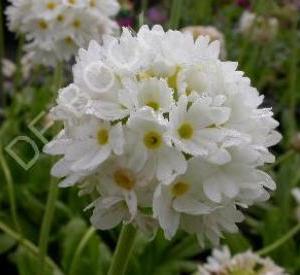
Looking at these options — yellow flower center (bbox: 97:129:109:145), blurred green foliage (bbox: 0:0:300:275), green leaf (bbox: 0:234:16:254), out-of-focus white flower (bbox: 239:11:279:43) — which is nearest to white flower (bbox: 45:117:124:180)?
yellow flower center (bbox: 97:129:109:145)

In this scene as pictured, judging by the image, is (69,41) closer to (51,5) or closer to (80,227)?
(51,5)

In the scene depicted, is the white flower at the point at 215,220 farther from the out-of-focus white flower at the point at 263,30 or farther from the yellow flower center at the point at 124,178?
the out-of-focus white flower at the point at 263,30

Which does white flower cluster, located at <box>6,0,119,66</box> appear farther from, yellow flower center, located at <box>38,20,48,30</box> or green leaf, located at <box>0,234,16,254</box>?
green leaf, located at <box>0,234,16,254</box>

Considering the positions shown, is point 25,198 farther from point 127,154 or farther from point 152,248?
point 127,154

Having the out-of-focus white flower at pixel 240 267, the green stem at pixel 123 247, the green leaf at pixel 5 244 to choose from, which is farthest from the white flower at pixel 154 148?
the green leaf at pixel 5 244

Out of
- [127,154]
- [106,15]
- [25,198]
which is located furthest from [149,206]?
[25,198]

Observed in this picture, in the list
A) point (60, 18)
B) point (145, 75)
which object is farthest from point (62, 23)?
point (145, 75)
